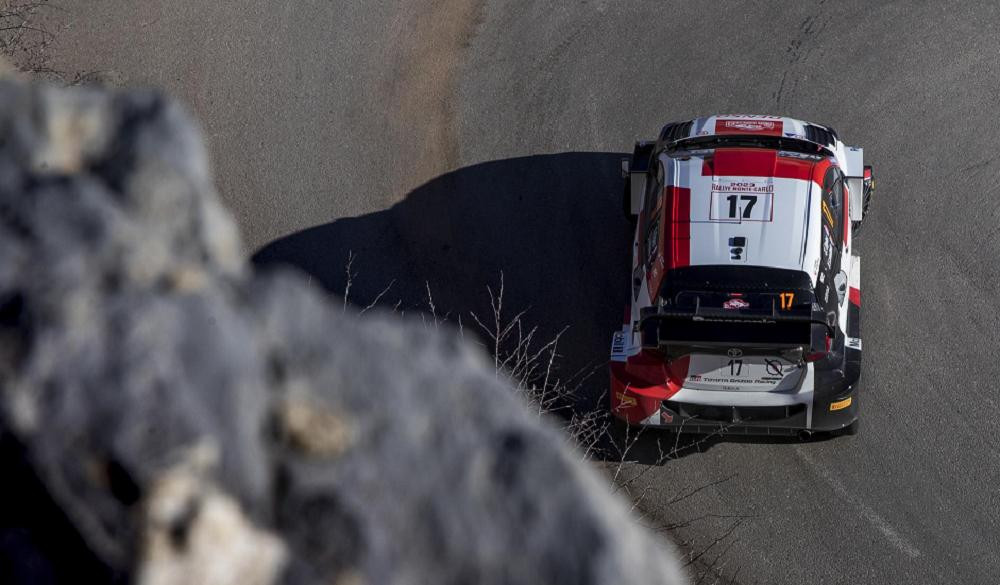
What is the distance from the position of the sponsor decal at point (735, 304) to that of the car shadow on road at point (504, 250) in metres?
2.63

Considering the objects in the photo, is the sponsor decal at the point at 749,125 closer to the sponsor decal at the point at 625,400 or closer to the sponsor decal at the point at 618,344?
the sponsor decal at the point at 618,344

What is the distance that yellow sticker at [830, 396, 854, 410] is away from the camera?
9.09 meters

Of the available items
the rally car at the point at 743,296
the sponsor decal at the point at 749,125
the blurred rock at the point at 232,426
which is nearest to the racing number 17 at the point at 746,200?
the rally car at the point at 743,296

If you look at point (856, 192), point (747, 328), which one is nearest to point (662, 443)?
point (747, 328)

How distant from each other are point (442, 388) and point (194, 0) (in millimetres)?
12374

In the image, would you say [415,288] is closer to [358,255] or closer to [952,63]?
[358,255]

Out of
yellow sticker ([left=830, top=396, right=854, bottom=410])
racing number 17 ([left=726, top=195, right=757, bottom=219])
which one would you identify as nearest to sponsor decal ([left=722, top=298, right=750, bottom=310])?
racing number 17 ([left=726, top=195, right=757, bottom=219])

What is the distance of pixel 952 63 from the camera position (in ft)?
42.0

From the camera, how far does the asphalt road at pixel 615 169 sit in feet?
32.2

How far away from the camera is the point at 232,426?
8.91 feet

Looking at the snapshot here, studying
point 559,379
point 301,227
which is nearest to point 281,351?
point 559,379

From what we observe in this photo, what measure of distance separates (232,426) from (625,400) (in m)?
6.88

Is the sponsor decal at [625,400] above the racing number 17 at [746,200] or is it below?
below

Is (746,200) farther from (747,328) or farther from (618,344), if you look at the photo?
(618,344)
